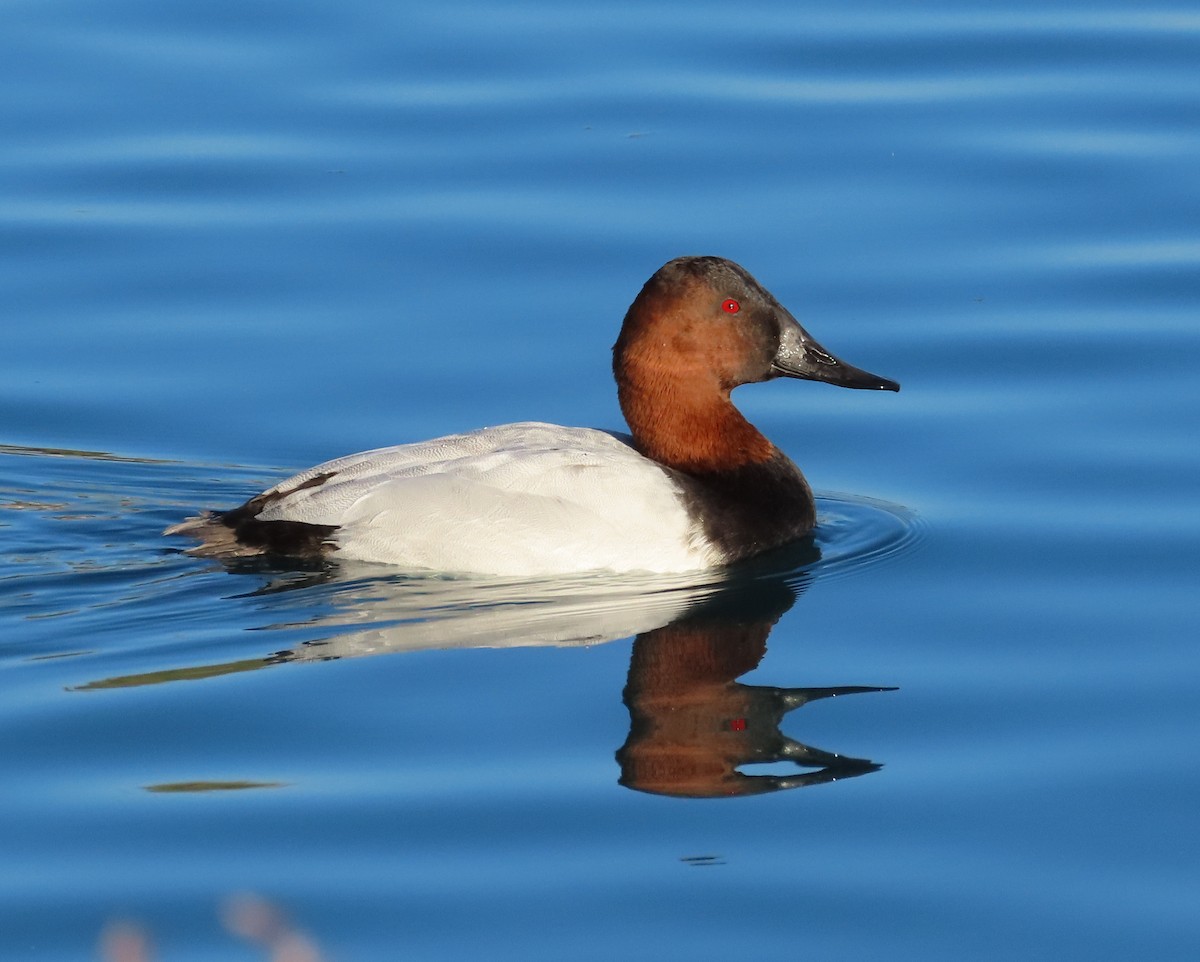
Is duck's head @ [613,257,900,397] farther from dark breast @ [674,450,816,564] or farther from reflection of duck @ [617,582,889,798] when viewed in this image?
reflection of duck @ [617,582,889,798]

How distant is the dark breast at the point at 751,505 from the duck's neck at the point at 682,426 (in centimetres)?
5

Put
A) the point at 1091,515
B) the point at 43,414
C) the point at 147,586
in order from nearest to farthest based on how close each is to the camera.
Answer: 1. the point at 147,586
2. the point at 1091,515
3. the point at 43,414

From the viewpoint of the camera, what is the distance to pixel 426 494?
698 cm

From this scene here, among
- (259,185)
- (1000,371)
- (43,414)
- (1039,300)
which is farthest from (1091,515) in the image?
(259,185)

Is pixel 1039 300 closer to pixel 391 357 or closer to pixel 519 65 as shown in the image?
pixel 391 357

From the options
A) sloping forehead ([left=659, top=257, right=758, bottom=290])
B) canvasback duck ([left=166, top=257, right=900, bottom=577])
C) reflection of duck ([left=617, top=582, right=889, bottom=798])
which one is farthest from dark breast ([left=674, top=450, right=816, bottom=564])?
sloping forehead ([left=659, top=257, right=758, bottom=290])

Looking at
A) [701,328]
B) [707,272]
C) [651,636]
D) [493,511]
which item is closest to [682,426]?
[701,328]

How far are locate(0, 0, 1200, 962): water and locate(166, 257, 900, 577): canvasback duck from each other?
0.55 ft

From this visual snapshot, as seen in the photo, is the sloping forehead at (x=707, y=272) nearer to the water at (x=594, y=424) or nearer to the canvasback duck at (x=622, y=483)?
the canvasback duck at (x=622, y=483)

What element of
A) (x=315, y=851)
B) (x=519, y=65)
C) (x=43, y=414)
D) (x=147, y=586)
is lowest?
(x=315, y=851)

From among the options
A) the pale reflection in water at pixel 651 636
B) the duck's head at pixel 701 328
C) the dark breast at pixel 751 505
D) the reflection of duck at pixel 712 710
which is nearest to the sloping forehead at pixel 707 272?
the duck's head at pixel 701 328

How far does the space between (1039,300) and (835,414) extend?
1233mm

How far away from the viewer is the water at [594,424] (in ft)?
16.0

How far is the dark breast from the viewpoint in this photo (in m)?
7.15
